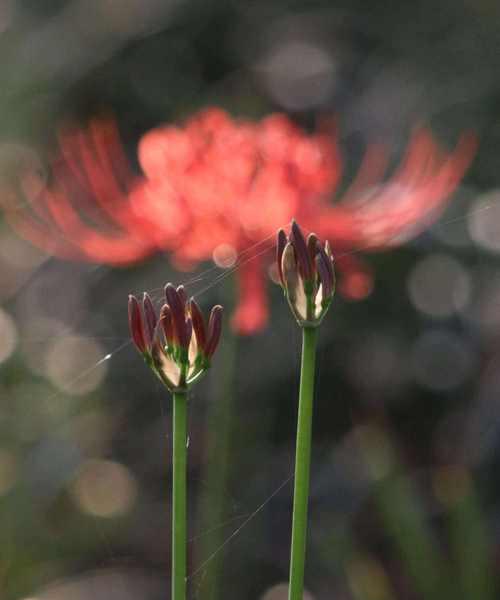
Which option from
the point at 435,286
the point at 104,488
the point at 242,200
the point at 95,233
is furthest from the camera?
the point at 435,286

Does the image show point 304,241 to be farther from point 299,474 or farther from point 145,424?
point 145,424

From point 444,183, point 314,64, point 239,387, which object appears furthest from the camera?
point 314,64

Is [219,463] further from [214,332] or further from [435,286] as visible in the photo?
[435,286]

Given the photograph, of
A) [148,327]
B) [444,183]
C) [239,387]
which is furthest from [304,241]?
[239,387]

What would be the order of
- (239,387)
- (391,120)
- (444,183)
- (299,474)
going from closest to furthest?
1. (299,474)
2. (444,183)
3. (239,387)
4. (391,120)

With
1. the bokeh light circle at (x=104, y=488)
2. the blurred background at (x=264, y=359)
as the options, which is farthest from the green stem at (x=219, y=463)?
the bokeh light circle at (x=104, y=488)

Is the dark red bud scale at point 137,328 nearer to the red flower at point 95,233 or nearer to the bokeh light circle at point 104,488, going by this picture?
the red flower at point 95,233

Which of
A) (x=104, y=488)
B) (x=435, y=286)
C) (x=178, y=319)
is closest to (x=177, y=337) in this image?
(x=178, y=319)

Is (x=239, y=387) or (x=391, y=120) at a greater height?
(x=391, y=120)
